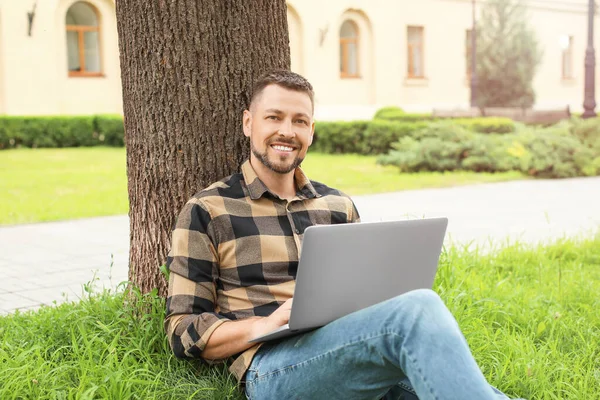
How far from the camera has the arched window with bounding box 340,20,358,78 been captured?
88.6 feet

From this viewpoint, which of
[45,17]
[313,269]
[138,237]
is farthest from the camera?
[45,17]

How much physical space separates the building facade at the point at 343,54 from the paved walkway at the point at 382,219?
1232cm

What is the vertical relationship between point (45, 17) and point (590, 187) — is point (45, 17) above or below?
above

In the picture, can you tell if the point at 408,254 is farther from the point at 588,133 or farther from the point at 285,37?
the point at 588,133

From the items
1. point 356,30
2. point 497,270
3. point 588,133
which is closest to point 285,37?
point 497,270

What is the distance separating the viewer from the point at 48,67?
20.4 meters

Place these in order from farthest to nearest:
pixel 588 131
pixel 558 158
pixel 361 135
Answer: pixel 361 135
pixel 588 131
pixel 558 158

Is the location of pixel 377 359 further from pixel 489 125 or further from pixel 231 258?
pixel 489 125

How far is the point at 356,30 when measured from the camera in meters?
27.2

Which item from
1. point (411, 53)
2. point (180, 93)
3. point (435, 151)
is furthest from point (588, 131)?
point (411, 53)

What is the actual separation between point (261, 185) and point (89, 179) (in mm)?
10173

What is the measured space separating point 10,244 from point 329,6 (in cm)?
1945

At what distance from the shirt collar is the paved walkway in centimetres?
155

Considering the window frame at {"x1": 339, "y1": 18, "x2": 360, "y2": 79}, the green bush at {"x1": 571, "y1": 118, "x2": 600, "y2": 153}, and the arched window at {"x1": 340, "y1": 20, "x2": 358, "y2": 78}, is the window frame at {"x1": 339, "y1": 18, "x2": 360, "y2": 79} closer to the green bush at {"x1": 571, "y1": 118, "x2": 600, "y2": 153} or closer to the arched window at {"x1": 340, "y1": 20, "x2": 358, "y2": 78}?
the arched window at {"x1": 340, "y1": 20, "x2": 358, "y2": 78}
